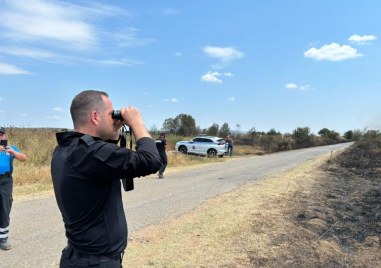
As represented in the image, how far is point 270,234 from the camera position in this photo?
23.4ft

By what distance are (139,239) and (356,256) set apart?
347cm

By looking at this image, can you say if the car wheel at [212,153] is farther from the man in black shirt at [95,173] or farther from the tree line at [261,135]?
the man in black shirt at [95,173]

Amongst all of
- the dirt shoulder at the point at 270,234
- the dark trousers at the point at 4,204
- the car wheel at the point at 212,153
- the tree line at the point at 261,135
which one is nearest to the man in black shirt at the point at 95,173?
the dirt shoulder at the point at 270,234

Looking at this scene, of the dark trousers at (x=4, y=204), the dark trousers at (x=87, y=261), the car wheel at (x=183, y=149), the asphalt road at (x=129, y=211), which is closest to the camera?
the dark trousers at (x=87, y=261)

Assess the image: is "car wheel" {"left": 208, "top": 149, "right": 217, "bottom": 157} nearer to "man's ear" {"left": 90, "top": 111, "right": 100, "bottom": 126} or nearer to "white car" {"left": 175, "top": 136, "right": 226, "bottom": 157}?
"white car" {"left": 175, "top": 136, "right": 226, "bottom": 157}

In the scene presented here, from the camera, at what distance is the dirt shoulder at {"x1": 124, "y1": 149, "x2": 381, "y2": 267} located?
588 cm

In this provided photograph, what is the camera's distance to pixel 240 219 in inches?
326

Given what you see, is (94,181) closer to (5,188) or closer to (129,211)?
(5,188)

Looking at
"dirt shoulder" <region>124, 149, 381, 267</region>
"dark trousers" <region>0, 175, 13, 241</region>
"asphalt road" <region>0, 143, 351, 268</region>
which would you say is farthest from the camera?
"dark trousers" <region>0, 175, 13, 241</region>

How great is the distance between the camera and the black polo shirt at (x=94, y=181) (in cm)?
225

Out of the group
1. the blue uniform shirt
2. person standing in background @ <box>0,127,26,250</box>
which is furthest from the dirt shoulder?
the blue uniform shirt

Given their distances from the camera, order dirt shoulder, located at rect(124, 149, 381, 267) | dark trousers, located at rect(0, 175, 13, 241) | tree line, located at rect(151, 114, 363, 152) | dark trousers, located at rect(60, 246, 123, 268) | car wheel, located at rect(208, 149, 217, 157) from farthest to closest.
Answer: tree line, located at rect(151, 114, 363, 152)
car wheel, located at rect(208, 149, 217, 157)
dark trousers, located at rect(0, 175, 13, 241)
dirt shoulder, located at rect(124, 149, 381, 267)
dark trousers, located at rect(60, 246, 123, 268)

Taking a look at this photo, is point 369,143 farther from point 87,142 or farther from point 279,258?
point 87,142

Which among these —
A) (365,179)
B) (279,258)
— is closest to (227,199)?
(279,258)
